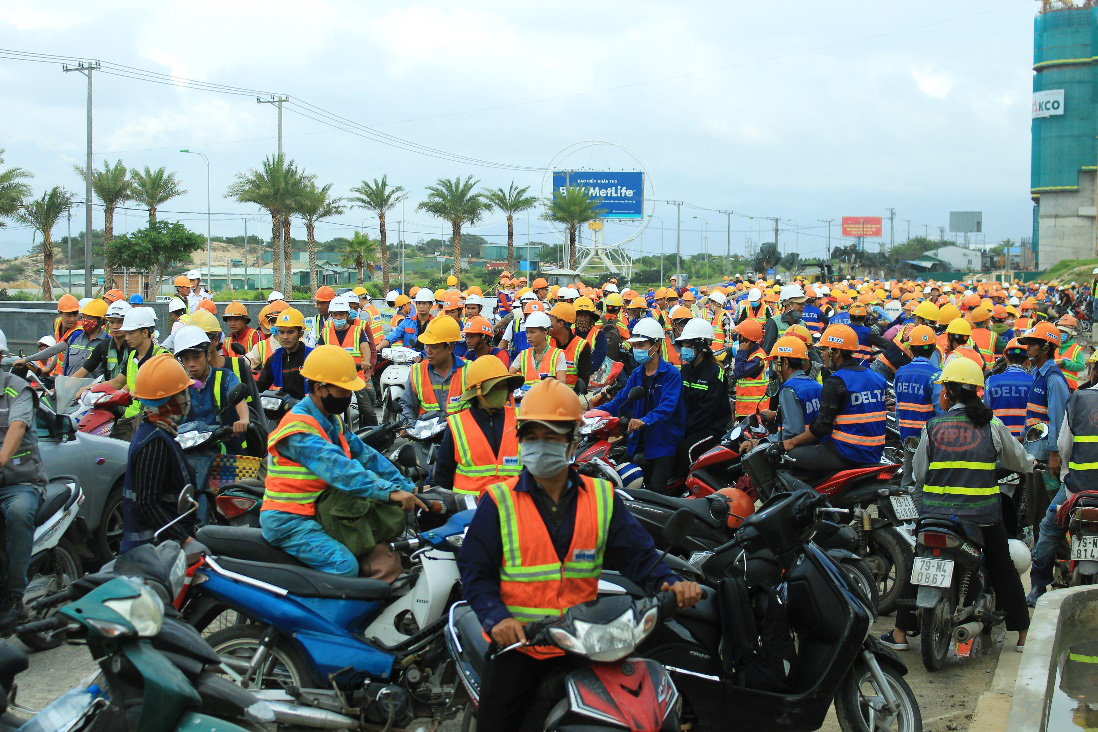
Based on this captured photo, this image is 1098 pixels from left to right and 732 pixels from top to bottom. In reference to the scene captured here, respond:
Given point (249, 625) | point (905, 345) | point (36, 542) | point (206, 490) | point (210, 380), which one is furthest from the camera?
point (905, 345)

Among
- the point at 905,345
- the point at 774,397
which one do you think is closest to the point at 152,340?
the point at 774,397

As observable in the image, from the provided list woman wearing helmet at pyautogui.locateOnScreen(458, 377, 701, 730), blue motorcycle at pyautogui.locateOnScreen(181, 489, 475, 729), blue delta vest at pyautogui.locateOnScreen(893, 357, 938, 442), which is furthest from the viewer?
blue delta vest at pyautogui.locateOnScreen(893, 357, 938, 442)

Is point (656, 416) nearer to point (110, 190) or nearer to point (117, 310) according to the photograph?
point (117, 310)

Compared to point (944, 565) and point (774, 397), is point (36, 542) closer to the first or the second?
point (944, 565)

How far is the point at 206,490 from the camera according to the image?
7.01 metres

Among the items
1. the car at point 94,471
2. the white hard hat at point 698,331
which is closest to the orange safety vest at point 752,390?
the white hard hat at point 698,331

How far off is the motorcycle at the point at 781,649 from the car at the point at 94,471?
4317 millimetres

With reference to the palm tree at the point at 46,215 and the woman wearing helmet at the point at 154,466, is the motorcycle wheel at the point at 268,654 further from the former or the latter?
the palm tree at the point at 46,215

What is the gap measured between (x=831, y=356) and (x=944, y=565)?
2078 millimetres

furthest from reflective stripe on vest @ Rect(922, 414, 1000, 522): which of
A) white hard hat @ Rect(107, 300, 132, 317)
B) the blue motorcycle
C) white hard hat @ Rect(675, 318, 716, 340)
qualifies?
white hard hat @ Rect(107, 300, 132, 317)

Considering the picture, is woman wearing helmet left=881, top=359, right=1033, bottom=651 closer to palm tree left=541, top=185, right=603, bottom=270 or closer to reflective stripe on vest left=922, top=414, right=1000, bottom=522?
reflective stripe on vest left=922, top=414, right=1000, bottom=522

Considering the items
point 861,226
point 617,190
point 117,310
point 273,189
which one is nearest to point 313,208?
point 273,189

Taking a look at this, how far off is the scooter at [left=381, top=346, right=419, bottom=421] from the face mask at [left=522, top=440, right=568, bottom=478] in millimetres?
8131

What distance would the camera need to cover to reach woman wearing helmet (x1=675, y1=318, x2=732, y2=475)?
886 centimetres
